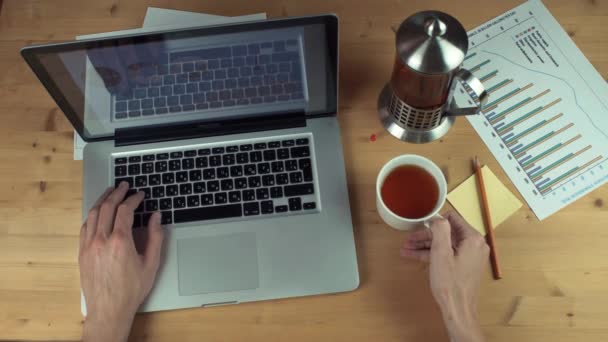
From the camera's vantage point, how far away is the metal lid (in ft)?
2.17

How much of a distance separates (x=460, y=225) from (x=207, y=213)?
38cm

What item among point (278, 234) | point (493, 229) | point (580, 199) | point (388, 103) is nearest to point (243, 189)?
point (278, 234)

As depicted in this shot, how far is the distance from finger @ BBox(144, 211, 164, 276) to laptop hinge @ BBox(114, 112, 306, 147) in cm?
14

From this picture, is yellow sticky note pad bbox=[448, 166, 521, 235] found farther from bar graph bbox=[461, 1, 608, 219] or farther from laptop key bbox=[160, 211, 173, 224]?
laptop key bbox=[160, 211, 173, 224]

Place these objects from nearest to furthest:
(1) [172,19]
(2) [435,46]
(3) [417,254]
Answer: (2) [435,46]
(3) [417,254]
(1) [172,19]

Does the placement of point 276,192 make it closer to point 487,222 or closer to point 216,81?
point 216,81

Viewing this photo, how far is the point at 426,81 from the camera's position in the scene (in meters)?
0.71

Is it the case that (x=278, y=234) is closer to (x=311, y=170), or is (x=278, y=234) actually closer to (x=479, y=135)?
(x=311, y=170)

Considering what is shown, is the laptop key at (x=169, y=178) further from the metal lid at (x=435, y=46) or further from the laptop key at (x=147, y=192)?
the metal lid at (x=435, y=46)

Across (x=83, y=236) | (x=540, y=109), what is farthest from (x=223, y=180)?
(x=540, y=109)

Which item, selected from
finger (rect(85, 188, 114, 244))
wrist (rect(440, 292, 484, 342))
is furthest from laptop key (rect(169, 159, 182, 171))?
wrist (rect(440, 292, 484, 342))

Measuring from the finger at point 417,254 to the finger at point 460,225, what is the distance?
6cm

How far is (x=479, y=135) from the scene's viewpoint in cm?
84

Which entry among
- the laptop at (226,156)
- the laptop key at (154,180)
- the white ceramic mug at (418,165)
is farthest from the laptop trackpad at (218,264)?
the white ceramic mug at (418,165)
